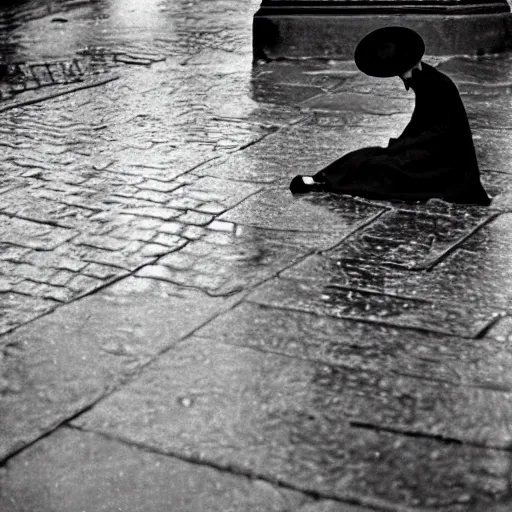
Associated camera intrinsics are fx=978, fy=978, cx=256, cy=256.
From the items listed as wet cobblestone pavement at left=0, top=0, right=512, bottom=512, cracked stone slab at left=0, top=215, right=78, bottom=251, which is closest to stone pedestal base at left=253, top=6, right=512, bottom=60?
wet cobblestone pavement at left=0, top=0, right=512, bottom=512

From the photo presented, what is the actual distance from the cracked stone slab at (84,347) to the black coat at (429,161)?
160 cm

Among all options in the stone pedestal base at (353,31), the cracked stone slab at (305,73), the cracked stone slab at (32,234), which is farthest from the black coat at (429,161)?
the stone pedestal base at (353,31)

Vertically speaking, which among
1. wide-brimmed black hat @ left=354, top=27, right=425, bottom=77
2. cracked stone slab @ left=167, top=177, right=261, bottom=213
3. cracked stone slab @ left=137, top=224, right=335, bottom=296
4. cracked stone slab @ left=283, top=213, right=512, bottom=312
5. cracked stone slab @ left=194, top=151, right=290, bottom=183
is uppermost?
wide-brimmed black hat @ left=354, top=27, right=425, bottom=77

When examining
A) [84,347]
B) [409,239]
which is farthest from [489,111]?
[84,347]

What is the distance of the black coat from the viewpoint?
17.3 ft

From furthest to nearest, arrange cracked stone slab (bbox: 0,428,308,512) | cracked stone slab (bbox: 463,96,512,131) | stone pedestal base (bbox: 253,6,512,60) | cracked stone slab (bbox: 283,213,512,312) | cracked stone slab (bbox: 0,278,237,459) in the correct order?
stone pedestal base (bbox: 253,6,512,60) < cracked stone slab (bbox: 463,96,512,131) < cracked stone slab (bbox: 283,213,512,312) < cracked stone slab (bbox: 0,278,237,459) < cracked stone slab (bbox: 0,428,308,512)

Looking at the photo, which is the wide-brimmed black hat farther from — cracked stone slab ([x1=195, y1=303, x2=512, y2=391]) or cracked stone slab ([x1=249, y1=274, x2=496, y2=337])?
cracked stone slab ([x1=195, y1=303, x2=512, y2=391])

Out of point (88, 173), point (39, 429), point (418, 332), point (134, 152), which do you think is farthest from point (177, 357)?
point (134, 152)

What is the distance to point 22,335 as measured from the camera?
3861 millimetres

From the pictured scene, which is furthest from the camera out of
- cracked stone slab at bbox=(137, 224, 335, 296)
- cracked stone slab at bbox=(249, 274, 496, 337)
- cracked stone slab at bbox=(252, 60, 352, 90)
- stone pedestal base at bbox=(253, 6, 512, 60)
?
stone pedestal base at bbox=(253, 6, 512, 60)

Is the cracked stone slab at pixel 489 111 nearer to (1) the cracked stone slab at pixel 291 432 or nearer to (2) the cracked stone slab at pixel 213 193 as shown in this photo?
(2) the cracked stone slab at pixel 213 193

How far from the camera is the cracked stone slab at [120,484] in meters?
2.76

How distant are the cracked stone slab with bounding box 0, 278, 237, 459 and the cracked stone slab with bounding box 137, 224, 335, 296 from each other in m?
0.13

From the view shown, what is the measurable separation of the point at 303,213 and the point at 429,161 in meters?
0.78
